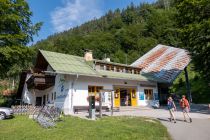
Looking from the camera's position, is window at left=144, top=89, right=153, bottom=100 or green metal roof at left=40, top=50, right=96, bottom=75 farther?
window at left=144, top=89, right=153, bottom=100

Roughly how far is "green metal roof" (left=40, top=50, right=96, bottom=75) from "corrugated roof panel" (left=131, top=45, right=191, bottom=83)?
10308 millimetres

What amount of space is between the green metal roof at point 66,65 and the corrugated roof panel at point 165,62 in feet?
33.8

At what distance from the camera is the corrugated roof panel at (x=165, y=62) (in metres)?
30.8

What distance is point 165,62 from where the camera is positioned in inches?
1388

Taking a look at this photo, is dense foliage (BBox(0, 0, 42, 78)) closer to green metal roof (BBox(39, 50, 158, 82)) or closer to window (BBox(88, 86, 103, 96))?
green metal roof (BBox(39, 50, 158, 82))

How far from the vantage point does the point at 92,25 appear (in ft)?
476

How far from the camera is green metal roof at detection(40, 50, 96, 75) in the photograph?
22292 mm

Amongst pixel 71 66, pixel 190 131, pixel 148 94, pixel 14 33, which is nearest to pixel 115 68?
pixel 148 94

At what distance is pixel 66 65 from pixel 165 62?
1677 cm

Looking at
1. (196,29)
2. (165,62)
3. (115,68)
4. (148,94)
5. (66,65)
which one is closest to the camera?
(196,29)

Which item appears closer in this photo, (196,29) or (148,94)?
(196,29)

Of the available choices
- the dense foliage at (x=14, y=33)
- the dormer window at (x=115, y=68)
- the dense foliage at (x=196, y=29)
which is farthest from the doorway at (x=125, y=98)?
Result: the dense foliage at (x=14, y=33)

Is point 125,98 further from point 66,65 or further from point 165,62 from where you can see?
point 165,62

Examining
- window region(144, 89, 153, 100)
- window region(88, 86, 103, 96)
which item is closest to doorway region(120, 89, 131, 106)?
window region(144, 89, 153, 100)
